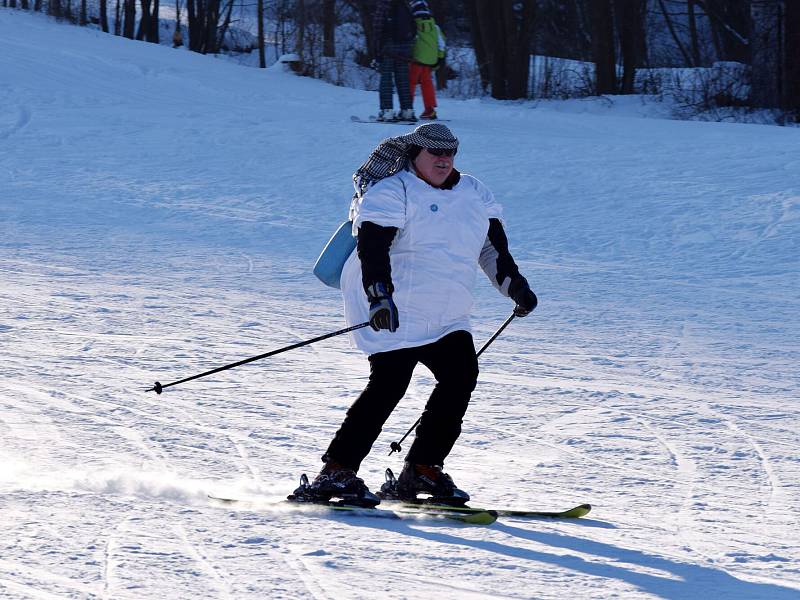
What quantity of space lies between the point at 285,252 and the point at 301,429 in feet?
16.2

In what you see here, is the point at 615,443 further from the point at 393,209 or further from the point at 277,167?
the point at 277,167

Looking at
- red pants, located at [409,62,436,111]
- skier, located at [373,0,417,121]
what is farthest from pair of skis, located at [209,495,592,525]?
red pants, located at [409,62,436,111]

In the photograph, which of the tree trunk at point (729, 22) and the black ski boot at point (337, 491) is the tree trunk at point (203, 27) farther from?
the black ski boot at point (337, 491)

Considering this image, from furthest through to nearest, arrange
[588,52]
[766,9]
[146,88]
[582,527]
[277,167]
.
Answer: [588,52]
[146,88]
[766,9]
[277,167]
[582,527]

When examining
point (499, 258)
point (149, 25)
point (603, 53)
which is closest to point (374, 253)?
point (499, 258)

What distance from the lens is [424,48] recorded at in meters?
14.0

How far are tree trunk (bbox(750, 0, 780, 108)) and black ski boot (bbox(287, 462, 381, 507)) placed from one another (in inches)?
551

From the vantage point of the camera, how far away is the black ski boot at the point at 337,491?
4262 millimetres

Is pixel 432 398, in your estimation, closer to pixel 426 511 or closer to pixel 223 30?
pixel 426 511

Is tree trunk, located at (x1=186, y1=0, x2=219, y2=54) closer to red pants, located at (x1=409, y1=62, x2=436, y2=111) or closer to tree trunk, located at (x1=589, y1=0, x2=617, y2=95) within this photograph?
tree trunk, located at (x1=589, y1=0, x2=617, y2=95)

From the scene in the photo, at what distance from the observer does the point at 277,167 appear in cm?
1338

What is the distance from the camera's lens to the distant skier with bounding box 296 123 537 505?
4.14 m

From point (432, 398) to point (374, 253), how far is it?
586mm

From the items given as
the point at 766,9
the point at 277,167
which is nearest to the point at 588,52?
the point at 766,9
